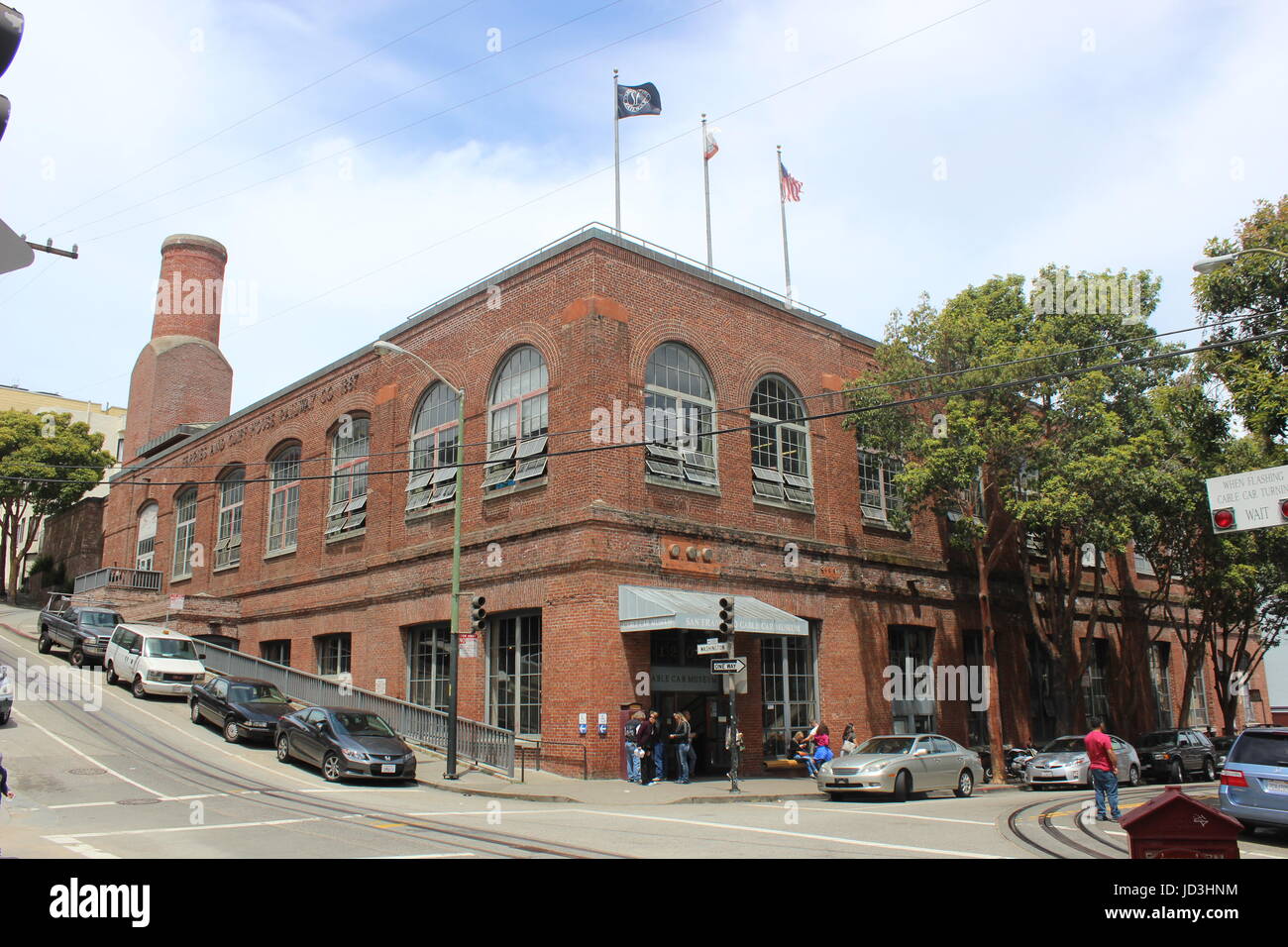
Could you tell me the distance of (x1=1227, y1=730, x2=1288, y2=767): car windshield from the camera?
524 inches

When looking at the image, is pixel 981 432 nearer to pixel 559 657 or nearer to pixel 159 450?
pixel 559 657

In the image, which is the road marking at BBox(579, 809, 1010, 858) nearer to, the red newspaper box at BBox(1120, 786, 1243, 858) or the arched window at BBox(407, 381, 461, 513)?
the red newspaper box at BBox(1120, 786, 1243, 858)

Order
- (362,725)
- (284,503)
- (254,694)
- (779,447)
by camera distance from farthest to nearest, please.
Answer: (284,503) < (779,447) < (254,694) < (362,725)

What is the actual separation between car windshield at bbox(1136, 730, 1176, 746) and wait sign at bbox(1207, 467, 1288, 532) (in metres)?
14.4

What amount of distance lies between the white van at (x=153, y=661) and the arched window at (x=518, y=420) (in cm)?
980

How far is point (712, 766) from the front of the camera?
24297 mm

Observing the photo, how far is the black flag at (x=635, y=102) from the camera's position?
86.9 feet

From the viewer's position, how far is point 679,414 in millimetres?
25250

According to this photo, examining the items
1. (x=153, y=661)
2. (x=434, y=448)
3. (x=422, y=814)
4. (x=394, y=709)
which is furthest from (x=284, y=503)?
(x=422, y=814)

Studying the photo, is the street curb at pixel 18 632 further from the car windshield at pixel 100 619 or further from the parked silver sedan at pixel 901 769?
the parked silver sedan at pixel 901 769

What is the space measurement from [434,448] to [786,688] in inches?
460

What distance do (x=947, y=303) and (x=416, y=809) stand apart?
19.0 m

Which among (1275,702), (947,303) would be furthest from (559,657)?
(1275,702)

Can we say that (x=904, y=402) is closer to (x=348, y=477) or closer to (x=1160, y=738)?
(x=1160, y=738)
